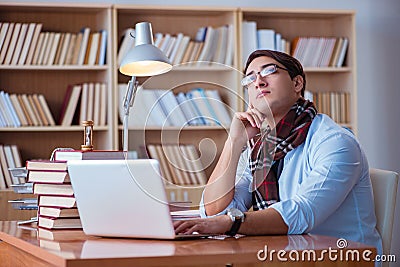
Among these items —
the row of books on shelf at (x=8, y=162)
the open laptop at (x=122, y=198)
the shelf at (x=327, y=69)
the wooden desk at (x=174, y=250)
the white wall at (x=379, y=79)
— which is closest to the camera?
the wooden desk at (x=174, y=250)

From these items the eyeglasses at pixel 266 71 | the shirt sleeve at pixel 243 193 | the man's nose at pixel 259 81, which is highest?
the eyeglasses at pixel 266 71

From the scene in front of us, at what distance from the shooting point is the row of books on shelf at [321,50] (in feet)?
15.7

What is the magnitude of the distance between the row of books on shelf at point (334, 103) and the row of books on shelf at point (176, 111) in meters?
2.93

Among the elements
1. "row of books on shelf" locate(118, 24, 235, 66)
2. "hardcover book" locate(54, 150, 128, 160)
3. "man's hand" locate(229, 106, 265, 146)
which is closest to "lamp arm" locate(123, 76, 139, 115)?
"hardcover book" locate(54, 150, 128, 160)

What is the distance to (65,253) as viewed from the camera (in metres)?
1.46

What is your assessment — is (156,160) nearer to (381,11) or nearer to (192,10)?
(192,10)

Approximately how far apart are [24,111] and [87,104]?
37 cm

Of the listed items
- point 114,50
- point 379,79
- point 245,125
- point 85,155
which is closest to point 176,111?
point 245,125

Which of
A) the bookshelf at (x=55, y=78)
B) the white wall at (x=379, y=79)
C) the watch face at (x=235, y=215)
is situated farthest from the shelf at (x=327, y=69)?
the watch face at (x=235, y=215)

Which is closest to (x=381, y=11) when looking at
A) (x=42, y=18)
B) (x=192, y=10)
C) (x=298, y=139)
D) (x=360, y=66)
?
(x=360, y=66)

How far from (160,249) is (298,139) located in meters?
0.73

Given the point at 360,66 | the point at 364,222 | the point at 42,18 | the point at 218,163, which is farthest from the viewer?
the point at 360,66

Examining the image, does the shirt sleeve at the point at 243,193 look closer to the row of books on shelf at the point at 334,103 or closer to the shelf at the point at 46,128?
the shelf at the point at 46,128

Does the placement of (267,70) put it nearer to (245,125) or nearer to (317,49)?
(245,125)
